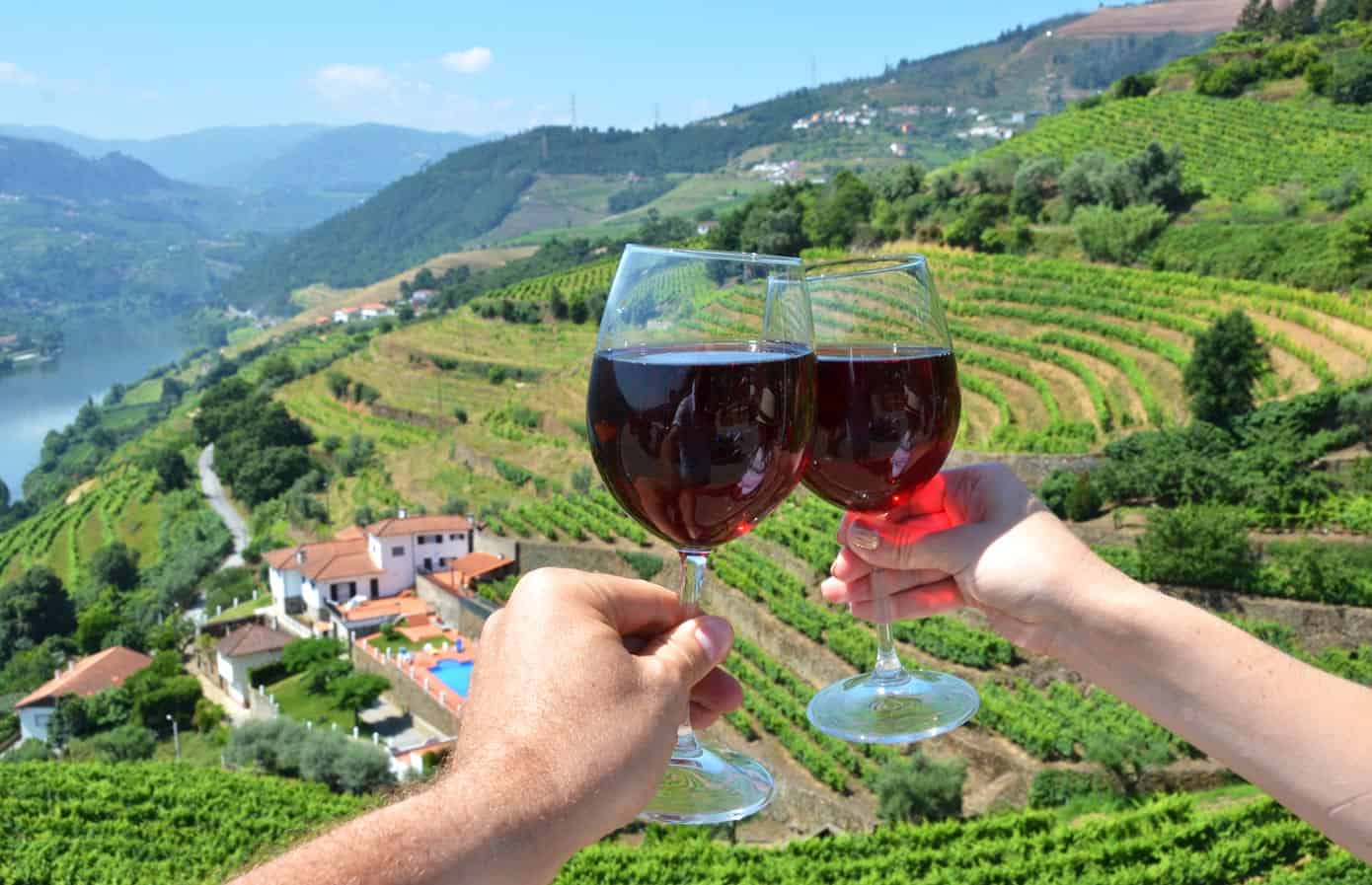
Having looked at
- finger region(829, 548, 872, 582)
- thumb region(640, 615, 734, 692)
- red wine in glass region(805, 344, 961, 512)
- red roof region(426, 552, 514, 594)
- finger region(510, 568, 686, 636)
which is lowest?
red roof region(426, 552, 514, 594)

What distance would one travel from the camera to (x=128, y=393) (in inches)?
4092

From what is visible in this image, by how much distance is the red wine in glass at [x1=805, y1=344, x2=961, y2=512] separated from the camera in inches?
62.3

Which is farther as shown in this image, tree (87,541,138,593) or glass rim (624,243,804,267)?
tree (87,541,138,593)

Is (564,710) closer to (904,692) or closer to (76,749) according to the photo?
(904,692)

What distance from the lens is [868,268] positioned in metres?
1.71

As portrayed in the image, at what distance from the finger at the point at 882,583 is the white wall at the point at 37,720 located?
1259 inches

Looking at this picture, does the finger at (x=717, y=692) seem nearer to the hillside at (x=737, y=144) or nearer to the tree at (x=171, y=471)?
the tree at (x=171, y=471)

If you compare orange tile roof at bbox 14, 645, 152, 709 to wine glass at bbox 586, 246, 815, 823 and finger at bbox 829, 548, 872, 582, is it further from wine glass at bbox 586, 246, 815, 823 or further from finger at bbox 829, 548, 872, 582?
wine glass at bbox 586, 246, 815, 823

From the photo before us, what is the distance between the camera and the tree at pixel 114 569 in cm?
4450

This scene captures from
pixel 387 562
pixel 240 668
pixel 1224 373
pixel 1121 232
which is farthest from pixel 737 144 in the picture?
pixel 1224 373

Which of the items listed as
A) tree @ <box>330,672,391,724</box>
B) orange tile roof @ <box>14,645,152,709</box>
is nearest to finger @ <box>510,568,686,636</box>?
tree @ <box>330,672,391,724</box>

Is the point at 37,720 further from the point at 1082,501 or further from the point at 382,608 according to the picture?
the point at 1082,501

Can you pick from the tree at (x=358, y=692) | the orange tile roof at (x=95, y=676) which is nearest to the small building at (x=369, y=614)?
the tree at (x=358, y=692)

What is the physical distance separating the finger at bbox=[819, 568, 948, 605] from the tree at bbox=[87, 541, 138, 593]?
4850 centimetres
